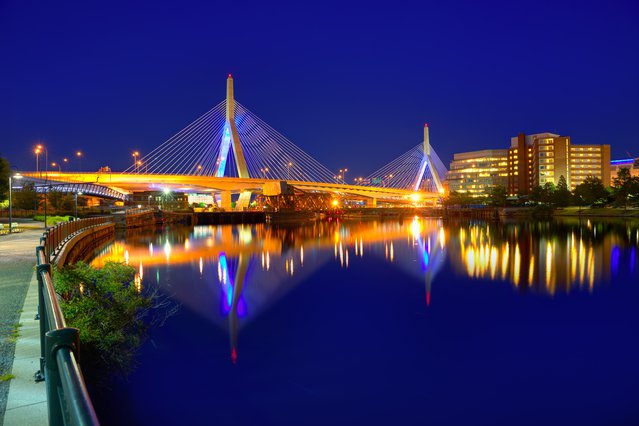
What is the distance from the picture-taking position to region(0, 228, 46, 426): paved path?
4.73m

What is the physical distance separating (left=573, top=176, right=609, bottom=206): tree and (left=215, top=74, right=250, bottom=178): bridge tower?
56.4 metres

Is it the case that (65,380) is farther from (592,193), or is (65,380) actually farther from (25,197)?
(592,193)

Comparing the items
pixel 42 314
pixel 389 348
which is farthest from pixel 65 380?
pixel 389 348

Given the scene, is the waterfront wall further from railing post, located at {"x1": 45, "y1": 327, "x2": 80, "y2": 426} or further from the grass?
railing post, located at {"x1": 45, "y1": 327, "x2": 80, "y2": 426}

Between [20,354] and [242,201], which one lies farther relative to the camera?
[242,201]

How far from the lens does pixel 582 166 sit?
138375 mm

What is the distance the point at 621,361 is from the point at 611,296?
8018mm

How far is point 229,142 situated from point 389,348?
6051cm

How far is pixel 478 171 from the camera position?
501 feet

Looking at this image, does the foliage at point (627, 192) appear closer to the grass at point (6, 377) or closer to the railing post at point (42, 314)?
the railing post at point (42, 314)

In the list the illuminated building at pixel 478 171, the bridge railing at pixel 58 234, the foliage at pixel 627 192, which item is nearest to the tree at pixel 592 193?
the foliage at pixel 627 192

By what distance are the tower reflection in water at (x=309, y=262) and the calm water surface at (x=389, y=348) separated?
0.17 m

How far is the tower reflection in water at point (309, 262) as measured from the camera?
18.5 meters

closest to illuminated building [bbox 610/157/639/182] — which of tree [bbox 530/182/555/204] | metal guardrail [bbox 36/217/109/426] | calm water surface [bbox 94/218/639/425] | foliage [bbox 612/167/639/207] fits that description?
tree [bbox 530/182/555/204]
